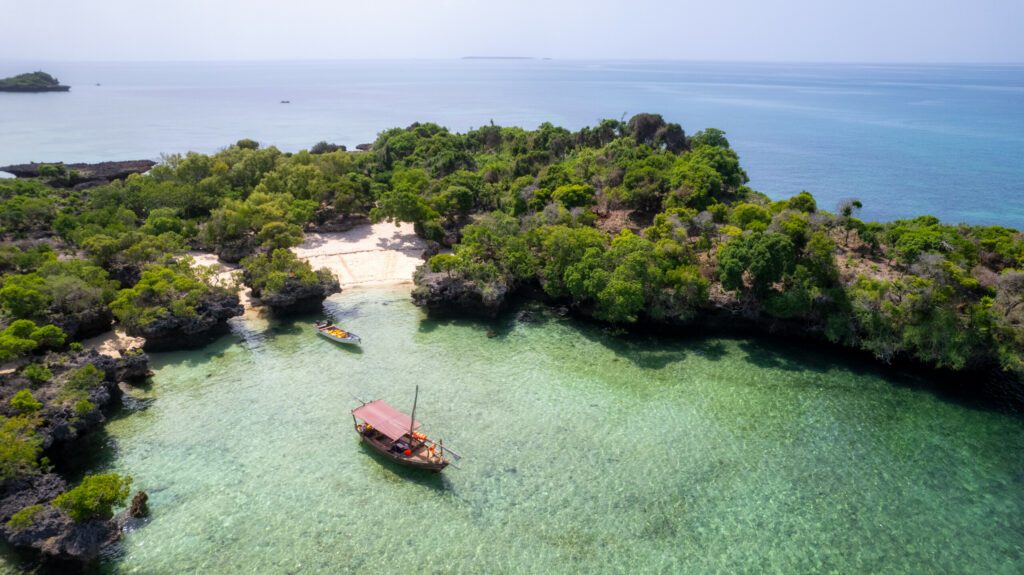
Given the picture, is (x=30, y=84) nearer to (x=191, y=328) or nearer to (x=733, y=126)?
(x=191, y=328)

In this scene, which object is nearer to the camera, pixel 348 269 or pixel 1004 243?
pixel 1004 243

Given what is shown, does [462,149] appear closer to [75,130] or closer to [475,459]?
[475,459]

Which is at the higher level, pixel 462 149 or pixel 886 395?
pixel 462 149

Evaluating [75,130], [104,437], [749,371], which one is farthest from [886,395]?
[75,130]

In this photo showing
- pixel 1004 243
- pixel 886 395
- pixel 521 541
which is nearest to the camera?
pixel 521 541

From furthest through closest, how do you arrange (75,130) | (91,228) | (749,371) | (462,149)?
(75,130) → (462,149) → (91,228) → (749,371)

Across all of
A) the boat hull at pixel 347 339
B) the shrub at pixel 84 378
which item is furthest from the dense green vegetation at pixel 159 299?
the boat hull at pixel 347 339

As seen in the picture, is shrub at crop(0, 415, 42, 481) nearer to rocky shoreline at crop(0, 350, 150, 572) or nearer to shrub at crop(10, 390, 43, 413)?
rocky shoreline at crop(0, 350, 150, 572)
